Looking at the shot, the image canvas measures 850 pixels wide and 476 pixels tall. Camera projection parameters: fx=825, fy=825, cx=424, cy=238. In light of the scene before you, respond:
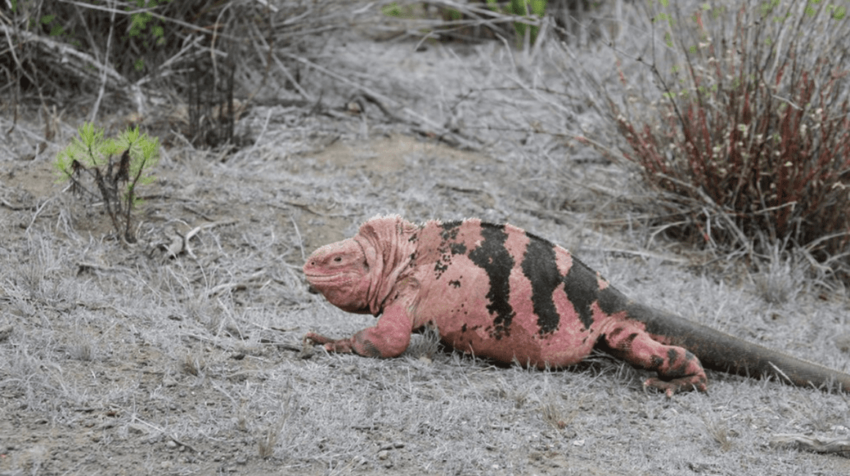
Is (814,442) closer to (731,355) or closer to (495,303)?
(731,355)

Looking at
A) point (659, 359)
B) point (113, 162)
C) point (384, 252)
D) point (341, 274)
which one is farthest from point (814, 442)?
point (113, 162)

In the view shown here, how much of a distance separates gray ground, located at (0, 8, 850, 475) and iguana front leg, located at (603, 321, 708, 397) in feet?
0.31

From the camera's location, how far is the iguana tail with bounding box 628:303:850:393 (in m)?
3.60

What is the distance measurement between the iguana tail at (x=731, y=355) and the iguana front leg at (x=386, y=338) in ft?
3.28

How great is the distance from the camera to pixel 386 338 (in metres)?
3.38

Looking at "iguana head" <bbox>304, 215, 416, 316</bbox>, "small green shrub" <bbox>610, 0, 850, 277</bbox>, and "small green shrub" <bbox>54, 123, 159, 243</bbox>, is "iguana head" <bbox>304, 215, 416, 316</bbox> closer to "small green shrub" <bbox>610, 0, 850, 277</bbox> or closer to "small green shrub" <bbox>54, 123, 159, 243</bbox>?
"small green shrub" <bbox>54, 123, 159, 243</bbox>

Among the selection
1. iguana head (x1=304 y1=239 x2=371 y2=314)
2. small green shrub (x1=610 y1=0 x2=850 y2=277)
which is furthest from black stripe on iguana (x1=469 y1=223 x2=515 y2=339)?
small green shrub (x1=610 y1=0 x2=850 y2=277)

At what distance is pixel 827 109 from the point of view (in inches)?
199

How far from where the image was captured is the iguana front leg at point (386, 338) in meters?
3.38

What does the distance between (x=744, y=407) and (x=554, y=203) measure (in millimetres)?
2829

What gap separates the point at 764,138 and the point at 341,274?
314 centimetres

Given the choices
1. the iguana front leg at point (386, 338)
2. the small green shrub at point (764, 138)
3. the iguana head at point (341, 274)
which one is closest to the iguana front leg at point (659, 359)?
the iguana front leg at point (386, 338)

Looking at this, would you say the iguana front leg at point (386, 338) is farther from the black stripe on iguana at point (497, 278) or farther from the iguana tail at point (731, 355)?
the iguana tail at point (731, 355)

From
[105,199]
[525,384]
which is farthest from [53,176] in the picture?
[525,384]
